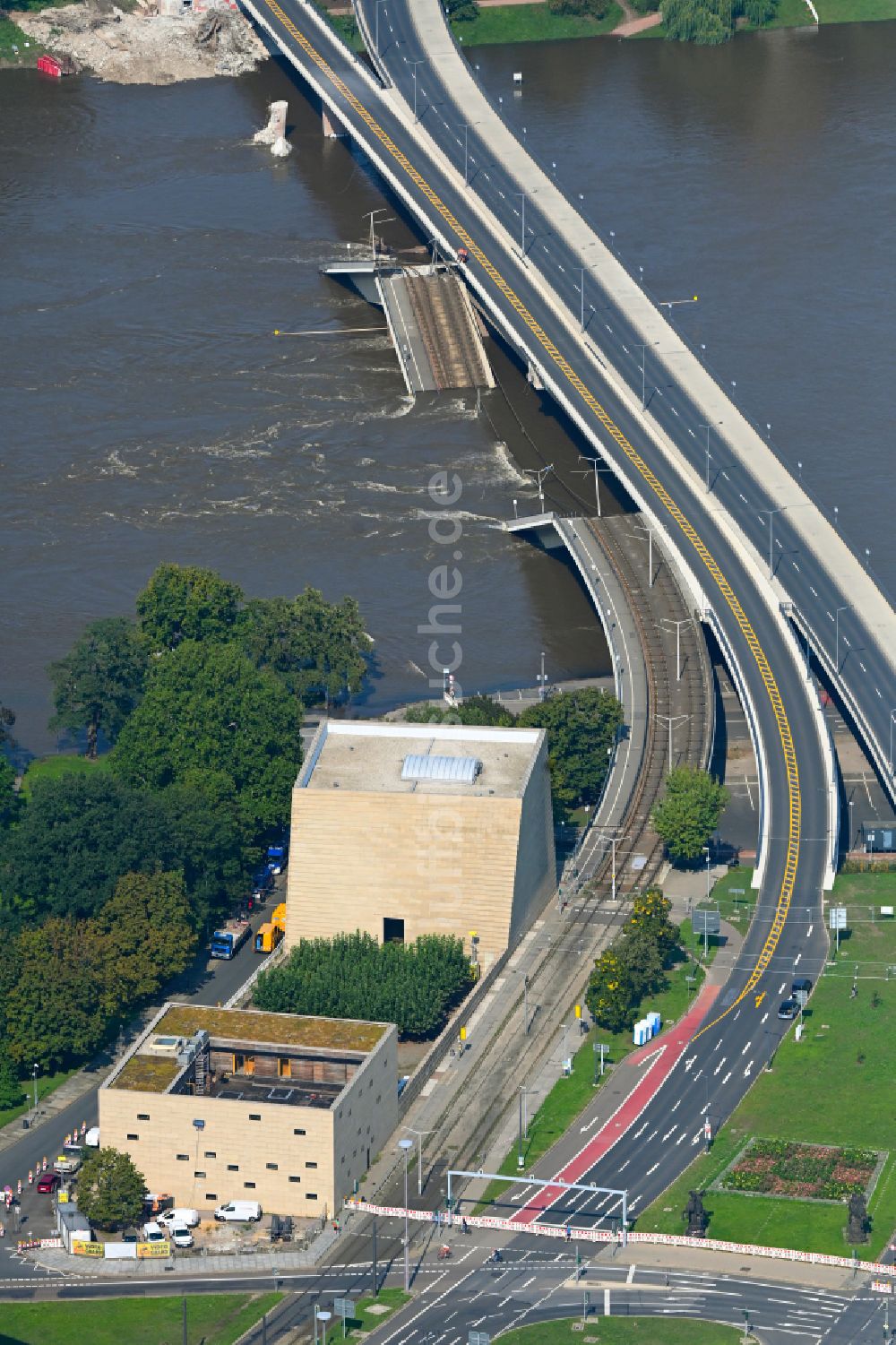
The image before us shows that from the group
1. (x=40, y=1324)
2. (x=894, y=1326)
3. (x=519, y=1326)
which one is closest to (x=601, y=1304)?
(x=519, y=1326)

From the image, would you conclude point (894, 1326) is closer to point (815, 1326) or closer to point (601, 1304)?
point (815, 1326)

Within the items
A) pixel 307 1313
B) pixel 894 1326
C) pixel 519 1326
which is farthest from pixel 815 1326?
pixel 307 1313

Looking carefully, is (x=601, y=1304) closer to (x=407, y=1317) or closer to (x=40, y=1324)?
(x=407, y=1317)

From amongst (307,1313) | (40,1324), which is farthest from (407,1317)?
(40,1324)

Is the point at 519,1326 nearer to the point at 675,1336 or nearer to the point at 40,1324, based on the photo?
the point at 675,1336

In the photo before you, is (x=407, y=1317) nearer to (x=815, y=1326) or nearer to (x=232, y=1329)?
(x=232, y=1329)
